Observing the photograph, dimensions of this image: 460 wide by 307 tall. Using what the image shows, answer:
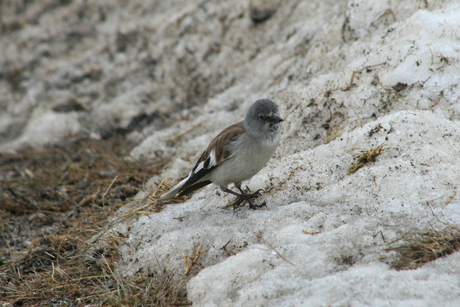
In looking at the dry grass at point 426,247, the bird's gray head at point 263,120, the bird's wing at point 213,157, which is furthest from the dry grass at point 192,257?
the dry grass at point 426,247

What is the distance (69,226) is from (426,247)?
391cm

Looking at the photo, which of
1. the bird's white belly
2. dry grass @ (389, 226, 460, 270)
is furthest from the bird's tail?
dry grass @ (389, 226, 460, 270)

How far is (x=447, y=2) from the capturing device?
16.1 feet

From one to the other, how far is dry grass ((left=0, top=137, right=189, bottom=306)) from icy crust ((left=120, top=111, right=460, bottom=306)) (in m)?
0.27

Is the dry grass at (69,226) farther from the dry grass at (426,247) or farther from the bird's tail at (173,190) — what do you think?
the dry grass at (426,247)

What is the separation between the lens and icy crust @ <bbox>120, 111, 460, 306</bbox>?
107 inches

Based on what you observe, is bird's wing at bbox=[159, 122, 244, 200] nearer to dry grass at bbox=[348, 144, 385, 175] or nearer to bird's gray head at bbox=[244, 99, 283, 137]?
bird's gray head at bbox=[244, 99, 283, 137]

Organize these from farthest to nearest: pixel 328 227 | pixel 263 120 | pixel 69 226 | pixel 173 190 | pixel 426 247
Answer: pixel 69 226 → pixel 173 190 → pixel 263 120 → pixel 328 227 → pixel 426 247

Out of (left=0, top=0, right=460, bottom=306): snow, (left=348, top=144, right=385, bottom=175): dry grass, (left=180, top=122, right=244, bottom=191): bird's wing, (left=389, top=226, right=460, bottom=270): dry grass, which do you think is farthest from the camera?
(left=180, top=122, right=244, bottom=191): bird's wing

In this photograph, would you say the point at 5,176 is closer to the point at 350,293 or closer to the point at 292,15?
the point at 292,15

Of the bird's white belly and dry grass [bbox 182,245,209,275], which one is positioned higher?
the bird's white belly

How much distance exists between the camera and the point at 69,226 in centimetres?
495

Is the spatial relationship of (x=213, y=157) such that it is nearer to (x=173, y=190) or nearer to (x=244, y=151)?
(x=244, y=151)

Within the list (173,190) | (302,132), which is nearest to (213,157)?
(173,190)
